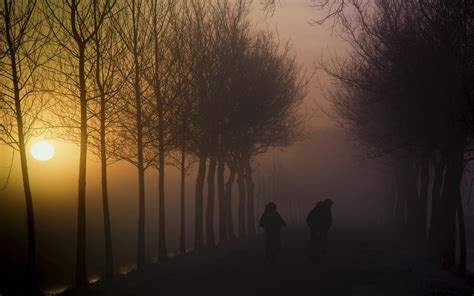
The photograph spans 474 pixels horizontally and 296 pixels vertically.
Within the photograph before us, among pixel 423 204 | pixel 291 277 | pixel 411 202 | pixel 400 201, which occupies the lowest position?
pixel 291 277

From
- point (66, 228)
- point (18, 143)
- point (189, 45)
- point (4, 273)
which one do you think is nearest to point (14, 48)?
point (18, 143)

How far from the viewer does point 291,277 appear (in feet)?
66.4

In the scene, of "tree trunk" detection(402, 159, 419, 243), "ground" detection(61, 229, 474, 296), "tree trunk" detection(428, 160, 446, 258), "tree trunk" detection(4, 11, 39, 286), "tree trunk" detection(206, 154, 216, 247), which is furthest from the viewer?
"tree trunk" detection(402, 159, 419, 243)

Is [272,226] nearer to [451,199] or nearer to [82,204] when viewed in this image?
[82,204]

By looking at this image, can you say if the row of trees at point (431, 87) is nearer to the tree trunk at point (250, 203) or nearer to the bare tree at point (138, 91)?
the bare tree at point (138, 91)

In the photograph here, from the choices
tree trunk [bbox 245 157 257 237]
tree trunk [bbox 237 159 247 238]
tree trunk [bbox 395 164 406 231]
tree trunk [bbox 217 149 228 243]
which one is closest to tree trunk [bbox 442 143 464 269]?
tree trunk [bbox 217 149 228 243]

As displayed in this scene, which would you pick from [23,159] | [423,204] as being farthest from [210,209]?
[23,159]

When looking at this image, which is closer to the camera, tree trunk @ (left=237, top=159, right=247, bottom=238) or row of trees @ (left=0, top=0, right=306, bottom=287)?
row of trees @ (left=0, top=0, right=306, bottom=287)

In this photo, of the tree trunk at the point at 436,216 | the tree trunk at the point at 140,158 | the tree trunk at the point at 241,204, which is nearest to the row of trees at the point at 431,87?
the tree trunk at the point at 436,216

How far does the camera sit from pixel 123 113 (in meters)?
28.6

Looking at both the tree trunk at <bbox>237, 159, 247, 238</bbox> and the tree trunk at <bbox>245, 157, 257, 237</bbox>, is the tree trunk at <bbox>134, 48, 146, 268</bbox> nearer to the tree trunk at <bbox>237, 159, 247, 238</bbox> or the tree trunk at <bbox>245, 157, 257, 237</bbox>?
the tree trunk at <bbox>237, 159, 247, 238</bbox>

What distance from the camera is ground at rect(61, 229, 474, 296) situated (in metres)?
17.4

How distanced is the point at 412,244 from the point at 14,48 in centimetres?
2477

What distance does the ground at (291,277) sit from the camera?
17.4m
